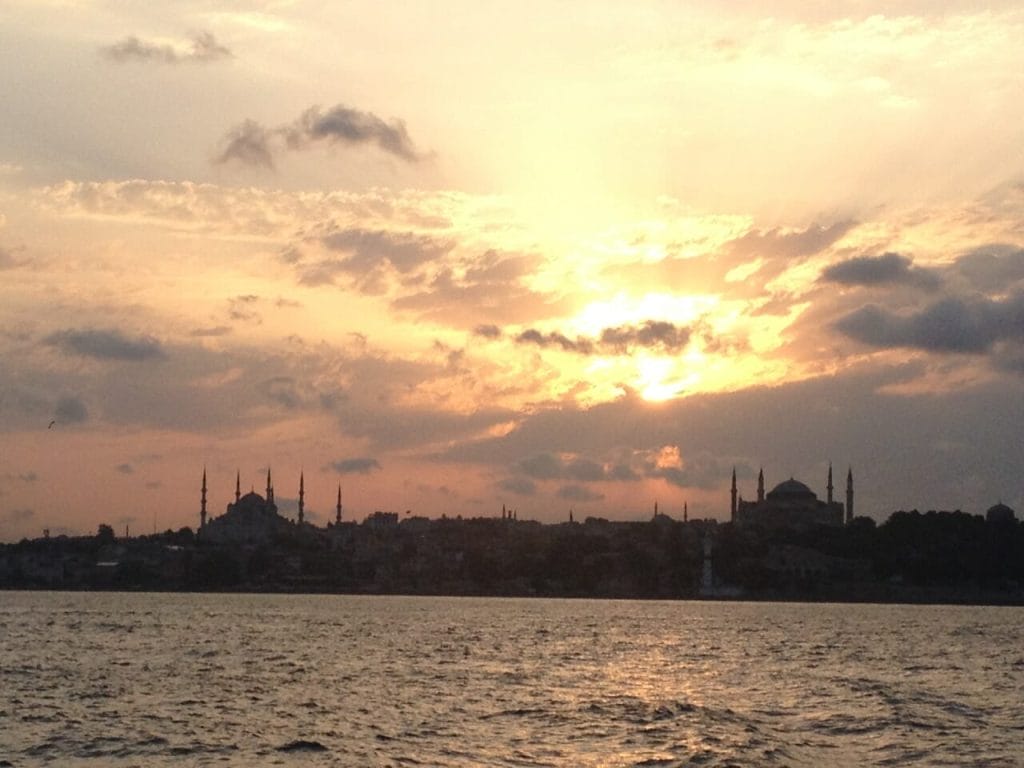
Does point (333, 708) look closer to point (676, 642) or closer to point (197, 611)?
point (676, 642)

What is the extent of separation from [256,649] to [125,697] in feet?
100

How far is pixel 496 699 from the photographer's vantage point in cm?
5691

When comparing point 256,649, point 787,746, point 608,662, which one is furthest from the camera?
point 256,649

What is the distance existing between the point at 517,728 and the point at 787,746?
802cm

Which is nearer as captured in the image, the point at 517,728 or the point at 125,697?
the point at 517,728

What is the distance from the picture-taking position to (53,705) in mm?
52656

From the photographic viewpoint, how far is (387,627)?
401ft

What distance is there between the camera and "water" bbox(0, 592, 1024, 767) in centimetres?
4281

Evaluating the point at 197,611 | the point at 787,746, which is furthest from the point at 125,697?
the point at 197,611

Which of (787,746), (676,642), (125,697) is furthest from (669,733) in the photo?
(676,642)

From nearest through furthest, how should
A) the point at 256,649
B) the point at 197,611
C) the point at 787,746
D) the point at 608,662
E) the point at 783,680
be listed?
1. the point at 787,746
2. the point at 783,680
3. the point at 608,662
4. the point at 256,649
5. the point at 197,611

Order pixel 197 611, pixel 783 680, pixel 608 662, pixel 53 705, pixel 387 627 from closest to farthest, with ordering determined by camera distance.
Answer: pixel 53 705, pixel 783 680, pixel 608 662, pixel 387 627, pixel 197 611

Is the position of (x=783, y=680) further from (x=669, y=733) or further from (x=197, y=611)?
(x=197, y=611)

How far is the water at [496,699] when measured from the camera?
42.8 m
